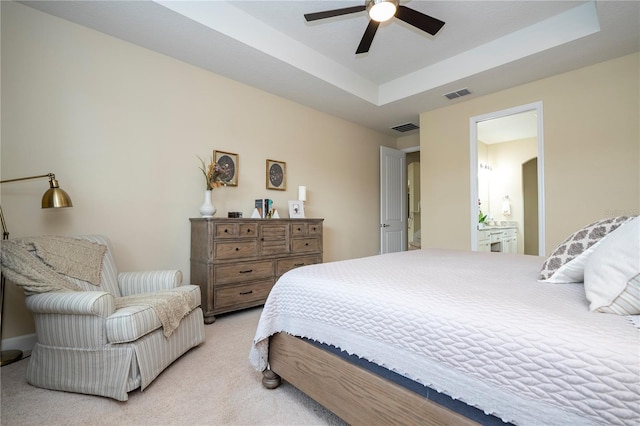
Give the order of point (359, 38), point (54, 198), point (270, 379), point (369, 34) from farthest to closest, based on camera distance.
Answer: point (359, 38) → point (369, 34) → point (54, 198) → point (270, 379)

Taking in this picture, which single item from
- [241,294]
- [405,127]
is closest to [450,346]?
[241,294]

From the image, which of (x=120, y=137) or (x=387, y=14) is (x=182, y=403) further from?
(x=387, y=14)

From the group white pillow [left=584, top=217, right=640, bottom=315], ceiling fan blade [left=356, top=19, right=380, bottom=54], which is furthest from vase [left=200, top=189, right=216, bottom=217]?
white pillow [left=584, top=217, right=640, bottom=315]

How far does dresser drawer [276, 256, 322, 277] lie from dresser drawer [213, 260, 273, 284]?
117 mm

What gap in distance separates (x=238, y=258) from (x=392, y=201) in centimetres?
322

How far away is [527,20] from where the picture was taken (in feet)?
9.05

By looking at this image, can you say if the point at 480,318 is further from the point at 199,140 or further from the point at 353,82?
the point at 353,82

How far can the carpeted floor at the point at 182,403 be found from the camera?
1.38m

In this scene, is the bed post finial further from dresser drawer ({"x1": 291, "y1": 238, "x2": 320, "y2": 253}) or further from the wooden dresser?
dresser drawer ({"x1": 291, "y1": 238, "x2": 320, "y2": 253})

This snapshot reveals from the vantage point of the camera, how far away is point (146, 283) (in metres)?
2.17

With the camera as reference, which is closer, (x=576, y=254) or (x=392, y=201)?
(x=576, y=254)

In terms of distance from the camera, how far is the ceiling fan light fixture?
199cm

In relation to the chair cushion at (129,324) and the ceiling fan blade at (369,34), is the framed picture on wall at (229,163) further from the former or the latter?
the chair cushion at (129,324)

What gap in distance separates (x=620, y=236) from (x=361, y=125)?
173 inches
